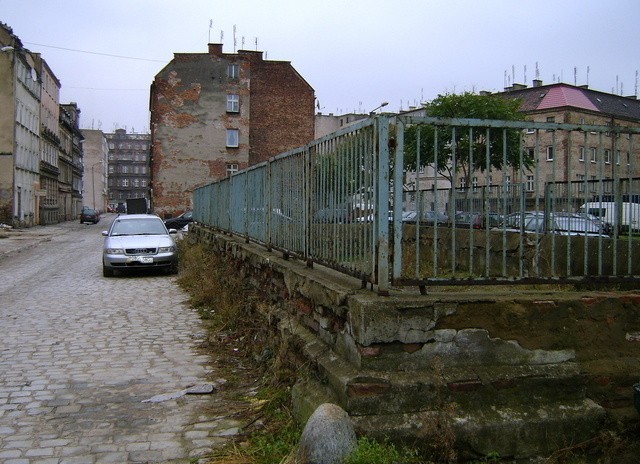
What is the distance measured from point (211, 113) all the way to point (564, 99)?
97.1ft

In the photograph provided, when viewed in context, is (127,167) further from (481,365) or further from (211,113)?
(481,365)

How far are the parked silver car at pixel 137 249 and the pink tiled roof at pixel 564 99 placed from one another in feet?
148

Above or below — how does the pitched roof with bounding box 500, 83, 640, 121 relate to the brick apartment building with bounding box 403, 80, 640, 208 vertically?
above

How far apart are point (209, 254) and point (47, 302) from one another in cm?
387

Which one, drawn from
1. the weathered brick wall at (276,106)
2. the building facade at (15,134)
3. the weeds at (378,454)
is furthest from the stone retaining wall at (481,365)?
the weathered brick wall at (276,106)

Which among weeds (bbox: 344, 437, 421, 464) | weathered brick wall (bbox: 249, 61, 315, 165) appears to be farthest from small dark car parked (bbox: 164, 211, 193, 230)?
weeds (bbox: 344, 437, 421, 464)

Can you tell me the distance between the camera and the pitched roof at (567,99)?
54.6 metres

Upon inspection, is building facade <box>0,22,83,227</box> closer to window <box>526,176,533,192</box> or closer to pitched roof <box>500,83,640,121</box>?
window <box>526,176,533,192</box>

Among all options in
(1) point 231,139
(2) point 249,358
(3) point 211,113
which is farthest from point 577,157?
(3) point 211,113

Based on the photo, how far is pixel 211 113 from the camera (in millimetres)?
51250

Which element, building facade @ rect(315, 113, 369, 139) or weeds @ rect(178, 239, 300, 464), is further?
building facade @ rect(315, 113, 369, 139)

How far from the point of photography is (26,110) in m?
48.9

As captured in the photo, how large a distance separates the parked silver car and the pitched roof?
42.5 m

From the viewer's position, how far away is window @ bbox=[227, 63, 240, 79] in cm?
5141
